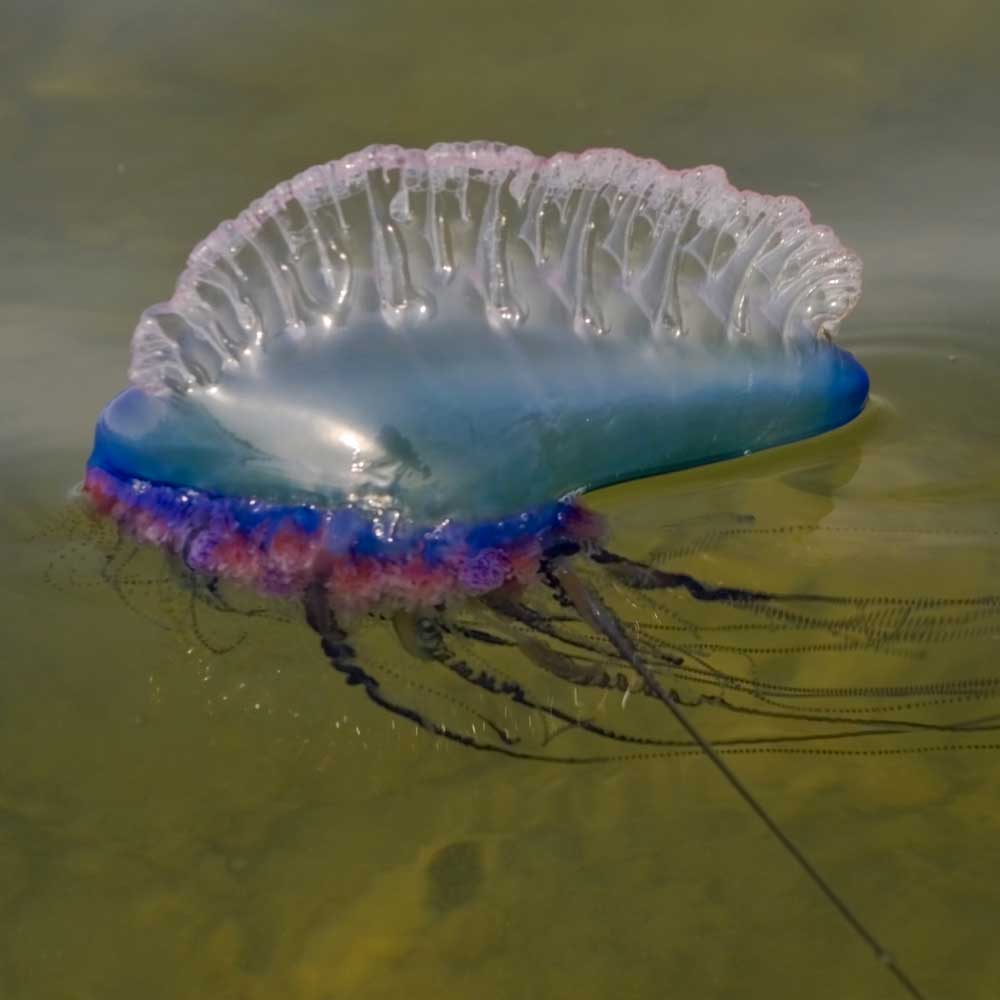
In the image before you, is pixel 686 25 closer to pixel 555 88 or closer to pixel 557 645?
pixel 555 88

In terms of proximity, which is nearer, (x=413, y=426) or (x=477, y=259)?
(x=413, y=426)

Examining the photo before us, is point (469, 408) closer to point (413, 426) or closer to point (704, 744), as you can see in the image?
point (413, 426)

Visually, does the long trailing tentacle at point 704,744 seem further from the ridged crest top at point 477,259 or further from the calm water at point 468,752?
the ridged crest top at point 477,259

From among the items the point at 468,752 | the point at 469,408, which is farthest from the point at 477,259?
the point at 468,752

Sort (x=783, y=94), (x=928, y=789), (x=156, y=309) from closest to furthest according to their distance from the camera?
(x=928, y=789) < (x=156, y=309) < (x=783, y=94)

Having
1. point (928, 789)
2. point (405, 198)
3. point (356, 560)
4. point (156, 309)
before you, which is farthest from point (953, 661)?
point (156, 309)

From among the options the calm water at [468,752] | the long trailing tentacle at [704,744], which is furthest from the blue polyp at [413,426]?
the calm water at [468,752]
